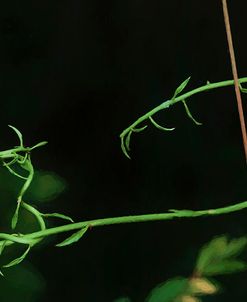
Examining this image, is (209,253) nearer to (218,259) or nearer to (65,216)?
(218,259)

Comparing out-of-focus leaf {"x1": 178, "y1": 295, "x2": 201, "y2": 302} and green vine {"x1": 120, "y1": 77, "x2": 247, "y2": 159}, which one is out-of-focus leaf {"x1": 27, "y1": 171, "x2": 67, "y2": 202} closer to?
green vine {"x1": 120, "y1": 77, "x2": 247, "y2": 159}

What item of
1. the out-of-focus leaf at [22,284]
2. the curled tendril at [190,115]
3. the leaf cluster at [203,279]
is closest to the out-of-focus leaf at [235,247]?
the leaf cluster at [203,279]

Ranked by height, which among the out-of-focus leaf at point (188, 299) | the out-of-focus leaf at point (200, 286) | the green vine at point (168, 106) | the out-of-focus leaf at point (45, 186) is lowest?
the out-of-focus leaf at point (188, 299)

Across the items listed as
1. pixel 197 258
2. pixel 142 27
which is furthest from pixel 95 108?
pixel 197 258

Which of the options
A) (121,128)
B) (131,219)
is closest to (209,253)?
(131,219)

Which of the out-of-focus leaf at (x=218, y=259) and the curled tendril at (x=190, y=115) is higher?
the curled tendril at (x=190, y=115)

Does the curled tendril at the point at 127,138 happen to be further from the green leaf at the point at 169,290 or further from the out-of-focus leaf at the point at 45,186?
the green leaf at the point at 169,290
